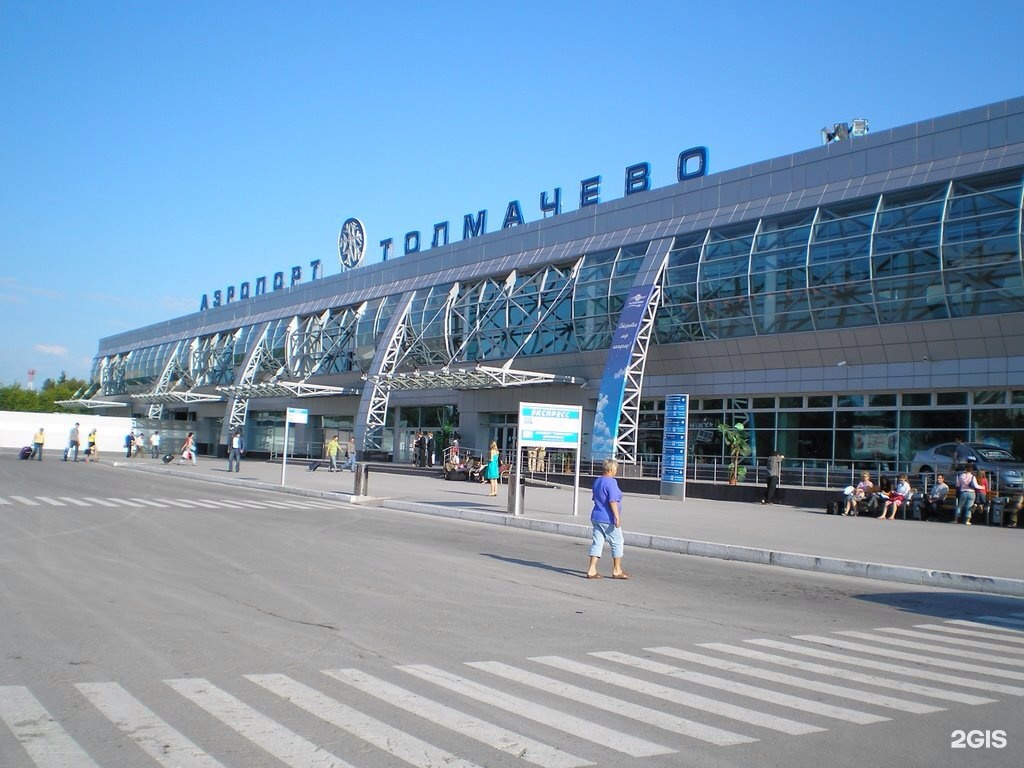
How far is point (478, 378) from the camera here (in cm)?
4328

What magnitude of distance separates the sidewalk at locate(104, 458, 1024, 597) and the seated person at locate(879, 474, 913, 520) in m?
0.90

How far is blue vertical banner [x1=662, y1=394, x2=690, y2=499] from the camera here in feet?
102

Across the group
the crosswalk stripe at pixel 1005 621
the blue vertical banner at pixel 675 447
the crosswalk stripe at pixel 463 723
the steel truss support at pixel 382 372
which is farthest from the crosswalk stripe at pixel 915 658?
the steel truss support at pixel 382 372

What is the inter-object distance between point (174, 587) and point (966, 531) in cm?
1903

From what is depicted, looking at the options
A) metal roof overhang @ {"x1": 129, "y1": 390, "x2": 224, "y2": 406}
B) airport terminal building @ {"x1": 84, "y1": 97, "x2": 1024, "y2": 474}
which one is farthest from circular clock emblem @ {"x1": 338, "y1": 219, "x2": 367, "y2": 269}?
metal roof overhang @ {"x1": 129, "y1": 390, "x2": 224, "y2": 406}

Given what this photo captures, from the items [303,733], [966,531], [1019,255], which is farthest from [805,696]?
[1019,255]

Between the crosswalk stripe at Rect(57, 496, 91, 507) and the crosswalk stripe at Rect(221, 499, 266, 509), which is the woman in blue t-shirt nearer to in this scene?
the crosswalk stripe at Rect(221, 499, 266, 509)

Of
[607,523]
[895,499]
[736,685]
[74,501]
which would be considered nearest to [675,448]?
[895,499]

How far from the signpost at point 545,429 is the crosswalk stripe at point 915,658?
1346 cm

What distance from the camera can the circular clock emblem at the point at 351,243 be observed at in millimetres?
61312

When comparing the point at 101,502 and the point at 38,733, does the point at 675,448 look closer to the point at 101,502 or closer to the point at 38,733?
the point at 101,502

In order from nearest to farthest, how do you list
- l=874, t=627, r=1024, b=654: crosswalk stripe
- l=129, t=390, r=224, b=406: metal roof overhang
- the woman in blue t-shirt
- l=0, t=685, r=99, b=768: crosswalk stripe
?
l=0, t=685, r=99, b=768: crosswalk stripe, l=874, t=627, r=1024, b=654: crosswalk stripe, the woman in blue t-shirt, l=129, t=390, r=224, b=406: metal roof overhang

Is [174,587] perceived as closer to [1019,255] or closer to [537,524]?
[537,524]

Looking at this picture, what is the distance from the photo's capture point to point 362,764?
4.88m
